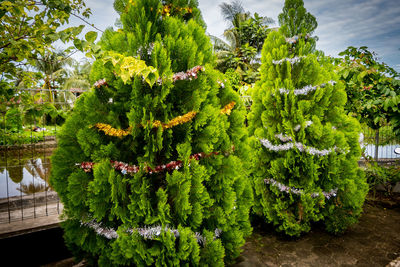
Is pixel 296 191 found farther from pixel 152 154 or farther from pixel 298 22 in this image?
pixel 298 22

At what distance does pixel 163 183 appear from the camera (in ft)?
7.29

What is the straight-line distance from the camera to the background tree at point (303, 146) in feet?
11.5

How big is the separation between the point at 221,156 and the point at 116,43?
1.52 meters

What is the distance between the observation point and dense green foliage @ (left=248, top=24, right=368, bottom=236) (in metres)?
3.52

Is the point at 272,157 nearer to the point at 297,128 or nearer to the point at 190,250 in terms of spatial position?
the point at 297,128

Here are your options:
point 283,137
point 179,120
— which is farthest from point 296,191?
point 179,120

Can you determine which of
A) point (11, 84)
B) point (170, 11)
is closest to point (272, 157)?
point (170, 11)

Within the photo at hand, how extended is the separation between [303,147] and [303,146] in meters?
0.02

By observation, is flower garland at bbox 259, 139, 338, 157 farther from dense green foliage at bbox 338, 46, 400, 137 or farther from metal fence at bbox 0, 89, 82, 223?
metal fence at bbox 0, 89, 82, 223

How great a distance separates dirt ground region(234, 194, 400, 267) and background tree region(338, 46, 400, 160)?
1.93 m

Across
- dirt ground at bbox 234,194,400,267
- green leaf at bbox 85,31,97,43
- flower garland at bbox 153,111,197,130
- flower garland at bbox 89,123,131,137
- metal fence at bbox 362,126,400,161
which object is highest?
green leaf at bbox 85,31,97,43

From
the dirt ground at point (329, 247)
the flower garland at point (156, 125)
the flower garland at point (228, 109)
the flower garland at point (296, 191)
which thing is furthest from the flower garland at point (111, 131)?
the flower garland at point (296, 191)

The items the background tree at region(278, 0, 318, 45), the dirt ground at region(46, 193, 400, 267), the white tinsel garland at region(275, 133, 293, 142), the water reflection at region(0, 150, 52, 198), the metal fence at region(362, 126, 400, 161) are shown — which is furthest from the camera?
the metal fence at region(362, 126, 400, 161)

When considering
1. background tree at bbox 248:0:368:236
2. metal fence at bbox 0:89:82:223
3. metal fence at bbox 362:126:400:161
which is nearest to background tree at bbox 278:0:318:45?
background tree at bbox 248:0:368:236
